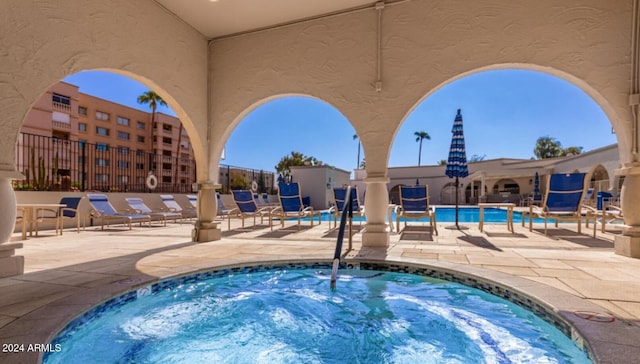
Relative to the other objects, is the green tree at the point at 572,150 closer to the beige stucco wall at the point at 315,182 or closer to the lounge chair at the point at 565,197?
the beige stucco wall at the point at 315,182

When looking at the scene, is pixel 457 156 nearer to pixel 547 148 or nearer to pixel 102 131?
pixel 102 131

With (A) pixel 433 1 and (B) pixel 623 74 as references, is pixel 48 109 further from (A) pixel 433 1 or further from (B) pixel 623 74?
(B) pixel 623 74

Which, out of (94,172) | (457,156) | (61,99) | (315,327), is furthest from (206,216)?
(61,99)

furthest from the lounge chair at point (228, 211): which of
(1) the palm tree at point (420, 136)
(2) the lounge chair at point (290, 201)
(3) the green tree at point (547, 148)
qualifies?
(3) the green tree at point (547, 148)

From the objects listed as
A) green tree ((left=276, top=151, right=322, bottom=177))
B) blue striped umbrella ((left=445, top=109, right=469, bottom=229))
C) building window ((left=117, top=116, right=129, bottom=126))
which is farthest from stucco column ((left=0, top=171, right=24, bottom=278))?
building window ((left=117, top=116, right=129, bottom=126))

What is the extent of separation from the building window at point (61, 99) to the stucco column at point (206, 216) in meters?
31.2

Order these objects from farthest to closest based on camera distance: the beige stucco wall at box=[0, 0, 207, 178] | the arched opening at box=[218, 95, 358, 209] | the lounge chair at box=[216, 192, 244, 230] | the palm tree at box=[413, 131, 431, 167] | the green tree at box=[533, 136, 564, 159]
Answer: the palm tree at box=[413, 131, 431, 167]
the green tree at box=[533, 136, 564, 159]
the arched opening at box=[218, 95, 358, 209]
the lounge chair at box=[216, 192, 244, 230]
the beige stucco wall at box=[0, 0, 207, 178]

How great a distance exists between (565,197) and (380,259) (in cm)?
418

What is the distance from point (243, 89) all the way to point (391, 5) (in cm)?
290

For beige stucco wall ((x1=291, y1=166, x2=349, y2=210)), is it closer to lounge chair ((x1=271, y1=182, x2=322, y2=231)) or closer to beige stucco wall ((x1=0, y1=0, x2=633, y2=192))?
lounge chair ((x1=271, y1=182, x2=322, y2=231))

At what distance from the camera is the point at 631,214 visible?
4.01m

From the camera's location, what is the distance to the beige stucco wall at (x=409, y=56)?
13.4ft

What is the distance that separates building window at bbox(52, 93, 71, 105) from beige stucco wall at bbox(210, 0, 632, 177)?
3087cm

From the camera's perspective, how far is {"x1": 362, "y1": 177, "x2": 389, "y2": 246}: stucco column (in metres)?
4.93
